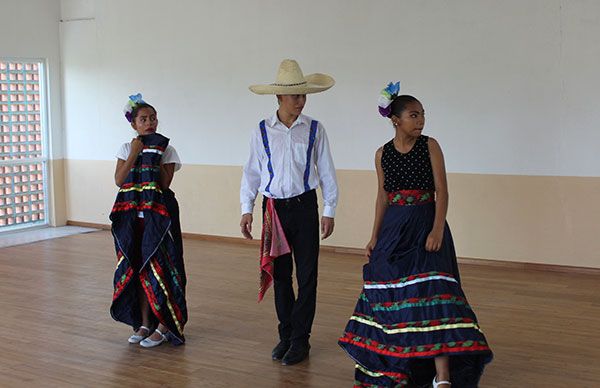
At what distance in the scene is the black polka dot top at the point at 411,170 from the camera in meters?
3.62

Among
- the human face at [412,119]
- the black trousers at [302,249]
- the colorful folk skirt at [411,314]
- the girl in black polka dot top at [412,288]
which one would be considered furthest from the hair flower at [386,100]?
the black trousers at [302,249]

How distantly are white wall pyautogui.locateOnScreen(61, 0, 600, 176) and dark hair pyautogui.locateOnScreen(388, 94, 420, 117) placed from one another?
10.8ft

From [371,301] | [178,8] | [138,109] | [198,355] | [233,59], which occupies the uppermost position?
[178,8]

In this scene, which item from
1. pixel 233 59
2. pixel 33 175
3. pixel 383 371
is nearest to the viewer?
pixel 383 371

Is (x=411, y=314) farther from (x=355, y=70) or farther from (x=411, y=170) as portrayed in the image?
(x=355, y=70)

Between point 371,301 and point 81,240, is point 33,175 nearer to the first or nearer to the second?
point 81,240

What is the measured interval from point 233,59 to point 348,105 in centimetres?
146

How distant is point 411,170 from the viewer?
3.64 m

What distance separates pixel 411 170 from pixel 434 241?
1.22ft

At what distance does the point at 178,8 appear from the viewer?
8.40 meters

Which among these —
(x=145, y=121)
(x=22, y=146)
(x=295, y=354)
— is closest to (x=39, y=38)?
(x=22, y=146)

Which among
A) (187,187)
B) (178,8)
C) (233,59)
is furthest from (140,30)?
(187,187)

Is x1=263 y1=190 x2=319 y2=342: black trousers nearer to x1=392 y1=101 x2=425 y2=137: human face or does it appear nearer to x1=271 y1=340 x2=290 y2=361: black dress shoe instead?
x1=271 y1=340 x2=290 y2=361: black dress shoe

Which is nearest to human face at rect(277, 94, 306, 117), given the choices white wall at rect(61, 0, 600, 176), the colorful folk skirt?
the colorful folk skirt
